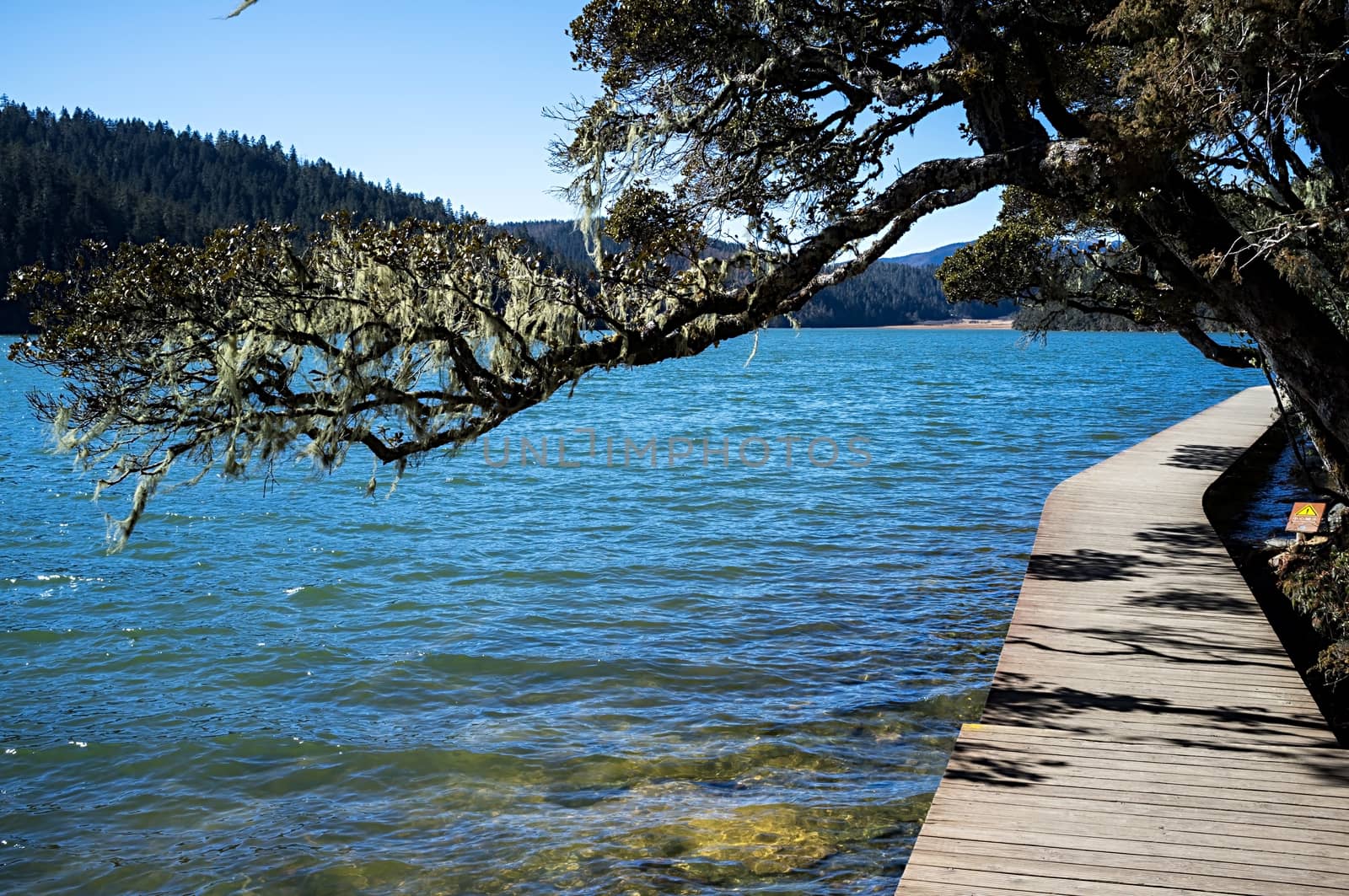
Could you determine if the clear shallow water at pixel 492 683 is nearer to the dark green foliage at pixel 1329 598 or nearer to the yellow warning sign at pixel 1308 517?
the dark green foliage at pixel 1329 598

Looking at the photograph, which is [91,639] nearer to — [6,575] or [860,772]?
[6,575]

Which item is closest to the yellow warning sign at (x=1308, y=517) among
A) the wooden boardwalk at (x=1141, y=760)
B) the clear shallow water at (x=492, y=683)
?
the wooden boardwalk at (x=1141, y=760)

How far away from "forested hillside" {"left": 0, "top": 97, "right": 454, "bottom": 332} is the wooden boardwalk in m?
70.4

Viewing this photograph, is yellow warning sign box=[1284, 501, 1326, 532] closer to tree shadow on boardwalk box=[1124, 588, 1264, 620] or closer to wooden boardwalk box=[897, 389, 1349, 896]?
wooden boardwalk box=[897, 389, 1349, 896]

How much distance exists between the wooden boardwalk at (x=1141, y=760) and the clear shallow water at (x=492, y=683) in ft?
2.44

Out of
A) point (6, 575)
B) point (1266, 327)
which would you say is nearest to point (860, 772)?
point (1266, 327)

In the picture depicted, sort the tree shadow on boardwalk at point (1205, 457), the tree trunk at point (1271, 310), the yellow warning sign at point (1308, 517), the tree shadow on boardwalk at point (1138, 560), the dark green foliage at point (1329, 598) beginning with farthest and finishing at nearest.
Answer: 1. the tree shadow on boardwalk at point (1205, 457)
2. the yellow warning sign at point (1308, 517)
3. the tree shadow on boardwalk at point (1138, 560)
4. the dark green foliage at point (1329, 598)
5. the tree trunk at point (1271, 310)

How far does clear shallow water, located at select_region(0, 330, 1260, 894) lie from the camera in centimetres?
569

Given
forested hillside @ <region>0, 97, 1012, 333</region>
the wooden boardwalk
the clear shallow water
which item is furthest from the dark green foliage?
forested hillside @ <region>0, 97, 1012, 333</region>

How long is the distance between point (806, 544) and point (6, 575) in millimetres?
10238

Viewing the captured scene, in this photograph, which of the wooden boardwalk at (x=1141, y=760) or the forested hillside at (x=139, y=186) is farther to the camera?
the forested hillside at (x=139, y=186)

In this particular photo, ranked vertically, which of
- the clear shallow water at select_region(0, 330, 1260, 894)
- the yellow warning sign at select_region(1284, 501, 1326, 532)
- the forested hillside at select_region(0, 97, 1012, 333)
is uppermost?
the forested hillside at select_region(0, 97, 1012, 333)

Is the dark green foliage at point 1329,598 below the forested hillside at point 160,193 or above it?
below

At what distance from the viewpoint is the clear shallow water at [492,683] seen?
5691mm
